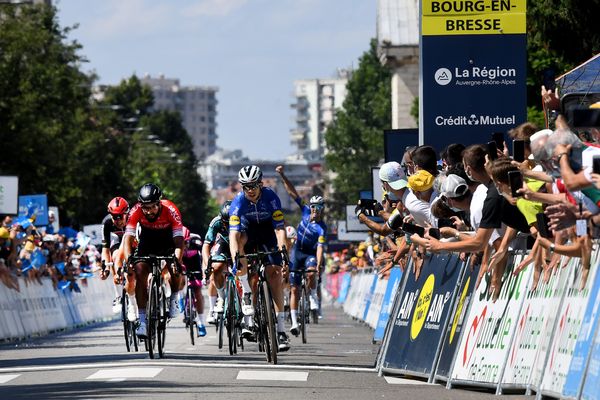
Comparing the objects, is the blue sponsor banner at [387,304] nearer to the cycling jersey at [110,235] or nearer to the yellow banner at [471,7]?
the cycling jersey at [110,235]

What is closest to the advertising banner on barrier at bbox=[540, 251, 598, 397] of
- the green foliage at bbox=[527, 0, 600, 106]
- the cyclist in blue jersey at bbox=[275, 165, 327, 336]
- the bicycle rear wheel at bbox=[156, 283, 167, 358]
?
the bicycle rear wheel at bbox=[156, 283, 167, 358]

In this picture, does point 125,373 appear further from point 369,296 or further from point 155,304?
point 369,296

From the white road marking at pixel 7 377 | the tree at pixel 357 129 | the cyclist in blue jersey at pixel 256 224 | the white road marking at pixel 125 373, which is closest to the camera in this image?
the white road marking at pixel 125 373

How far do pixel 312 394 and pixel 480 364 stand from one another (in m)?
1.43

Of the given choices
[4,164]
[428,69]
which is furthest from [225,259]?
[4,164]

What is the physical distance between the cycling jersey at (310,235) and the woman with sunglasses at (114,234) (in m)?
5.92

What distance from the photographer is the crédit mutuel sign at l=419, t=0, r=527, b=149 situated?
76.2 feet

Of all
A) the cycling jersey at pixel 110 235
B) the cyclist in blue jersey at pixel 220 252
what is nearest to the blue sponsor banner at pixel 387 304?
the cyclist in blue jersey at pixel 220 252

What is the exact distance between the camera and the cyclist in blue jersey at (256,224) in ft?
67.1

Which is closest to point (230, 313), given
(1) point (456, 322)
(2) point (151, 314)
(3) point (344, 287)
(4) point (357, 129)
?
(2) point (151, 314)

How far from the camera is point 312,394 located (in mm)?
15523

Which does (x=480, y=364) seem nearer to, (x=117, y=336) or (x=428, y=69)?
(x=428, y=69)

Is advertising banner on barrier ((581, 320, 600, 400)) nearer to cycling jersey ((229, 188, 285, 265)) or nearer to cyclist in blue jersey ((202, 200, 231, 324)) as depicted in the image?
cycling jersey ((229, 188, 285, 265))

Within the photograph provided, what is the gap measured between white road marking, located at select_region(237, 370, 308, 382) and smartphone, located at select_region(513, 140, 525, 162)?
11.1 ft
